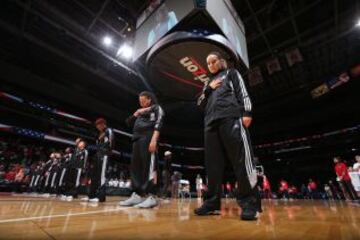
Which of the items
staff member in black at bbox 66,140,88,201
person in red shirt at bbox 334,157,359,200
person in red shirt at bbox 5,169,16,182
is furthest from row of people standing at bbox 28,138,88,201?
person in red shirt at bbox 334,157,359,200

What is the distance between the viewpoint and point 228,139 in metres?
1.85

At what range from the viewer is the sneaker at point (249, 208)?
5.09 feet

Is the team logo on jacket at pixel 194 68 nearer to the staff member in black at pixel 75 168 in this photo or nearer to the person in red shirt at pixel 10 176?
the staff member in black at pixel 75 168

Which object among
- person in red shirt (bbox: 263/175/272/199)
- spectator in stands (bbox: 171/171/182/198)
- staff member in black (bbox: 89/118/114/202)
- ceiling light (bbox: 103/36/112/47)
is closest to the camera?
staff member in black (bbox: 89/118/114/202)

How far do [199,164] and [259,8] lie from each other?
52.0 feet

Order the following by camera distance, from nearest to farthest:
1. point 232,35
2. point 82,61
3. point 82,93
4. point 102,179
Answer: point 102,179
point 232,35
point 82,61
point 82,93

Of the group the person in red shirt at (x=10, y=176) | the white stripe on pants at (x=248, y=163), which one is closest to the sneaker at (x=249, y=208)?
the white stripe on pants at (x=248, y=163)

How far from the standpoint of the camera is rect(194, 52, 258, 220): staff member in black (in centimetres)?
174

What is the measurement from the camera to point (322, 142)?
15336 millimetres

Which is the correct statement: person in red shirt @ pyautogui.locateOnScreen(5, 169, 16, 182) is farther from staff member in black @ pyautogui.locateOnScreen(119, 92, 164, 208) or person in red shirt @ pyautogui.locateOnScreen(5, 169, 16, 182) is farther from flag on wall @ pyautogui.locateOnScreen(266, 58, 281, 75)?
flag on wall @ pyautogui.locateOnScreen(266, 58, 281, 75)

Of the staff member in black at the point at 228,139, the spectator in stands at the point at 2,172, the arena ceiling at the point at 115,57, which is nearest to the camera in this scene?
the staff member in black at the point at 228,139

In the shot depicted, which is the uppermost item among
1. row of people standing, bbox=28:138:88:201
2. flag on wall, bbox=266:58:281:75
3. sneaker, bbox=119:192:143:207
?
flag on wall, bbox=266:58:281:75

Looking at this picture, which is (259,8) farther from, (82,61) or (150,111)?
(82,61)

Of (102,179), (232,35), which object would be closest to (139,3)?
Answer: (232,35)
